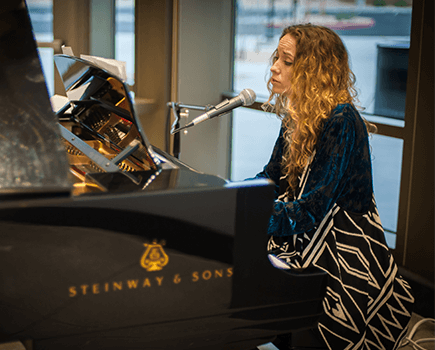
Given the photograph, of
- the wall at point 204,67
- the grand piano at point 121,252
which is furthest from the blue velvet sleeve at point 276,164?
the wall at point 204,67

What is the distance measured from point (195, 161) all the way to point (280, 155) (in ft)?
6.11

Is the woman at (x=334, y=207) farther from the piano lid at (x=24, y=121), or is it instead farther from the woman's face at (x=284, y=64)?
the piano lid at (x=24, y=121)

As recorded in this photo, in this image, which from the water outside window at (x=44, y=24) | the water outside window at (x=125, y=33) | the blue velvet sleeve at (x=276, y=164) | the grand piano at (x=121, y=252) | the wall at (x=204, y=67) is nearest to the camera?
the grand piano at (x=121, y=252)

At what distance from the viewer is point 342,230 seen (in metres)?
1.49

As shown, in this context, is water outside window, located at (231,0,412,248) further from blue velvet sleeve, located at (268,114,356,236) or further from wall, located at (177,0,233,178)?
blue velvet sleeve, located at (268,114,356,236)

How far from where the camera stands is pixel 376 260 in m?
1.51

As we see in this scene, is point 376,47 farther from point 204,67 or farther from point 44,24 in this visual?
point 44,24

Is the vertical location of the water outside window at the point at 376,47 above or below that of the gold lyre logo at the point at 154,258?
above

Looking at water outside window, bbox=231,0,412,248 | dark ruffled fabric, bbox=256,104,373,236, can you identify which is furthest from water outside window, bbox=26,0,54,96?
dark ruffled fabric, bbox=256,104,373,236

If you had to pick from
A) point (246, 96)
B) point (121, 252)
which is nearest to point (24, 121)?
point (121, 252)

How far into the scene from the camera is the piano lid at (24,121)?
101cm

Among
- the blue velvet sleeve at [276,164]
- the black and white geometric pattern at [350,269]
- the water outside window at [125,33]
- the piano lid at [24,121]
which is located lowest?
the black and white geometric pattern at [350,269]

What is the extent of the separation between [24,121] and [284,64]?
2.87ft

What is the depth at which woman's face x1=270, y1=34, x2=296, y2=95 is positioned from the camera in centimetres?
161
